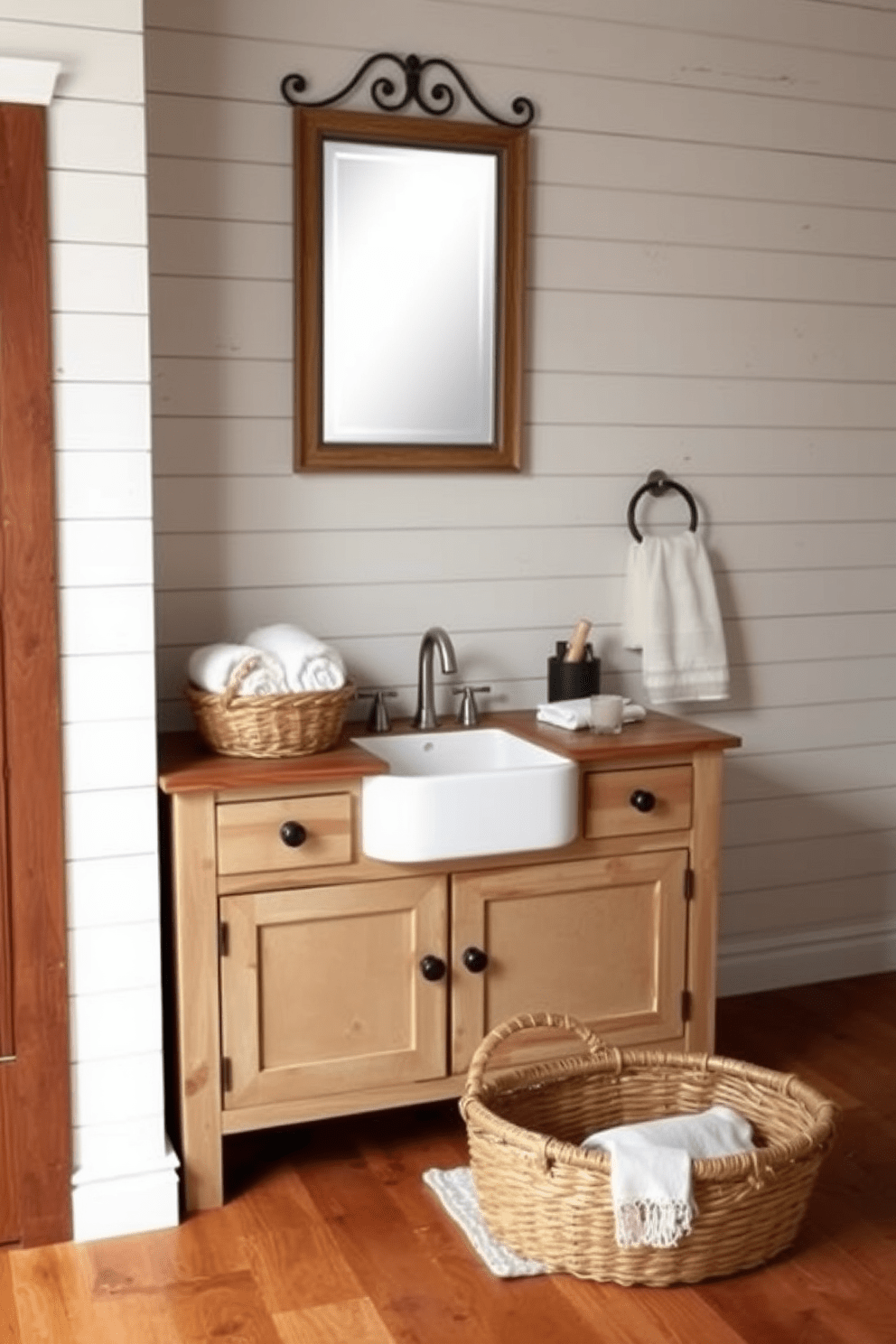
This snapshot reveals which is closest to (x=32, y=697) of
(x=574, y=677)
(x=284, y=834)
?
(x=284, y=834)

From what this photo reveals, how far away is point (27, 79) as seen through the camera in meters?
2.44

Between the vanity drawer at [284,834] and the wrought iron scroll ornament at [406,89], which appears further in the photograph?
the wrought iron scroll ornament at [406,89]

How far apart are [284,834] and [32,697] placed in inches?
19.5

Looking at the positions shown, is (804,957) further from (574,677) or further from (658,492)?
(658,492)

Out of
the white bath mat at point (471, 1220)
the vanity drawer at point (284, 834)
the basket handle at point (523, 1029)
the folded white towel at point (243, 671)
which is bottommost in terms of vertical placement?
the white bath mat at point (471, 1220)

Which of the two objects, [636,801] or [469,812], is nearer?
[469,812]

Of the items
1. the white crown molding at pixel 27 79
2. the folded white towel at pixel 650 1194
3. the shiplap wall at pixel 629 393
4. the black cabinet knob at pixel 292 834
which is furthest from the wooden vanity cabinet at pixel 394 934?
the white crown molding at pixel 27 79

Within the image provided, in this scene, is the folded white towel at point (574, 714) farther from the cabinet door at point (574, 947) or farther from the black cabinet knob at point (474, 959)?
the black cabinet knob at point (474, 959)

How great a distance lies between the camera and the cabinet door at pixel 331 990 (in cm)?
277

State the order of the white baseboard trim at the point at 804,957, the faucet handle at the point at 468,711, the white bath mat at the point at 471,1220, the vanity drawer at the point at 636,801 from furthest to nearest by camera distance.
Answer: the white baseboard trim at the point at 804,957, the faucet handle at the point at 468,711, the vanity drawer at the point at 636,801, the white bath mat at the point at 471,1220

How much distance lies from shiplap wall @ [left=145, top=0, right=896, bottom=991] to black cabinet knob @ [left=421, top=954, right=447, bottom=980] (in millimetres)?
680

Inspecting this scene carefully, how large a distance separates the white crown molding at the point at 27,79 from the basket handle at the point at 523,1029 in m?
1.69

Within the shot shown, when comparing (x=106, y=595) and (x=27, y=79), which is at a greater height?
(x=27, y=79)

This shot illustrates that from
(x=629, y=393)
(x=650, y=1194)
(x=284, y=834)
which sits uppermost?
(x=629, y=393)
